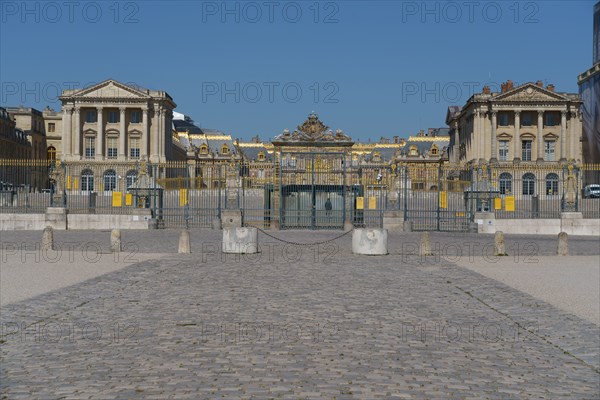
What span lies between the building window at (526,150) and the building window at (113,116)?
46.0 meters

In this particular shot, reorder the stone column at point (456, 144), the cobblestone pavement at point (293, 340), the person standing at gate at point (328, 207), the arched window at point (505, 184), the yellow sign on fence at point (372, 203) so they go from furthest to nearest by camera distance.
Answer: the stone column at point (456, 144) < the arched window at point (505, 184) < the yellow sign on fence at point (372, 203) < the person standing at gate at point (328, 207) < the cobblestone pavement at point (293, 340)

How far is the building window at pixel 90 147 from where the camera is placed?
94500mm

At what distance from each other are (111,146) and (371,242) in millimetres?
80330

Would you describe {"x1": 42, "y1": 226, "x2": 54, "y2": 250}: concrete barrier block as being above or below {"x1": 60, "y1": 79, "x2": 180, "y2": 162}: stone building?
below

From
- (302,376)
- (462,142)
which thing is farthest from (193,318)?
(462,142)

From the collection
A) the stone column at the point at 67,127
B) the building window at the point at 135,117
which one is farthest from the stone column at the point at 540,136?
the stone column at the point at 67,127

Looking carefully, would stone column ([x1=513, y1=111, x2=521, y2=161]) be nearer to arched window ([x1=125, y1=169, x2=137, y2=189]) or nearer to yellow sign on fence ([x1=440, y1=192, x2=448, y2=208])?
arched window ([x1=125, y1=169, x2=137, y2=189])

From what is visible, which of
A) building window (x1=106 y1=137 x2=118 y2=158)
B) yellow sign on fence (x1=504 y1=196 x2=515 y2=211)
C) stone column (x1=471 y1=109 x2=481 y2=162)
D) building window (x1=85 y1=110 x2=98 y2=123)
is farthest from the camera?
building window (x1=106 y1=137 x2=118 y2=158)

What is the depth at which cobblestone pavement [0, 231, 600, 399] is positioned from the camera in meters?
6.38

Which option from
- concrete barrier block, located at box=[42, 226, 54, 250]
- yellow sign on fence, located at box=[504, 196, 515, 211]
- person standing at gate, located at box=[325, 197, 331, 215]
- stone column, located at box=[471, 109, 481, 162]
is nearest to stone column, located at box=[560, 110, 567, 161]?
stone column, located at box=[471, 109, 481, 162]

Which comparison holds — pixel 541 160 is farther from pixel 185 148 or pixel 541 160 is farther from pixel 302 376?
pixel 302 376

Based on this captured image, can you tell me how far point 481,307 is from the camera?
10.9m

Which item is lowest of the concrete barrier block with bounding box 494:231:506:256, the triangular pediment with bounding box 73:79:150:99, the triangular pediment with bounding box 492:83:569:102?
the concrete barrier block with bounding box 494:231:506:256

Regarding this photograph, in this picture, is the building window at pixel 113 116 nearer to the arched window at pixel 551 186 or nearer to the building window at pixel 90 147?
the building window at pixel 90 147
